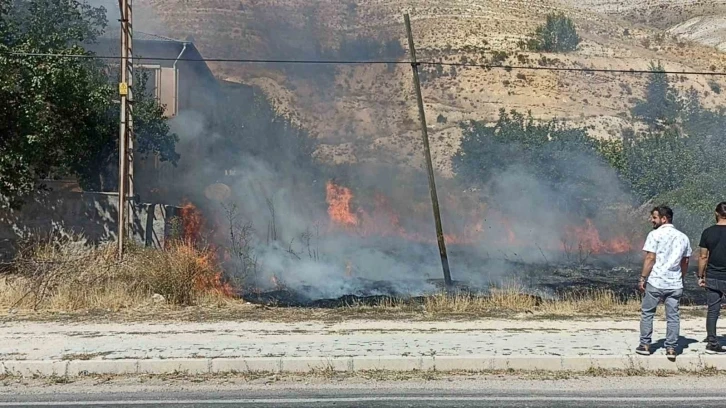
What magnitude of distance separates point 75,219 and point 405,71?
1737 inches

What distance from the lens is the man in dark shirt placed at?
7.85 metres

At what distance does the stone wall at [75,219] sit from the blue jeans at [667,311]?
10.4 m

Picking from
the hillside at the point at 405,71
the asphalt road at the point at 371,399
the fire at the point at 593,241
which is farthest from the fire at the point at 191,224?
the hillside at the point at 405,71

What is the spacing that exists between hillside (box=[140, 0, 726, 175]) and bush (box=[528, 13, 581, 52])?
132cm

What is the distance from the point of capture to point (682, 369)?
7.49 metres

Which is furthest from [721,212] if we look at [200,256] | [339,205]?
[339,205]

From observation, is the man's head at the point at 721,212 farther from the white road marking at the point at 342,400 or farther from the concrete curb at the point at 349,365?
the white road marking at the point at 342,400

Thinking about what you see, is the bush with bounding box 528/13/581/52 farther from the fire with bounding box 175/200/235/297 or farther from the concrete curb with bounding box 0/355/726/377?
the concrete curb with bounding box 0/355/726/377

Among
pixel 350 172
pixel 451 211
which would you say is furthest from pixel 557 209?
pixel 350 172

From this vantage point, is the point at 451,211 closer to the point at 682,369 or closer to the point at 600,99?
the point at 682,369

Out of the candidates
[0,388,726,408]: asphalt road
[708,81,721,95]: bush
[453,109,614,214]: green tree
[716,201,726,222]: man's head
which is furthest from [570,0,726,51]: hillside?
[0,388,726,408]: asphalt road

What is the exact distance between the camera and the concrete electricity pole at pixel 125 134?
546 inches

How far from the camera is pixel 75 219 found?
50.7ft

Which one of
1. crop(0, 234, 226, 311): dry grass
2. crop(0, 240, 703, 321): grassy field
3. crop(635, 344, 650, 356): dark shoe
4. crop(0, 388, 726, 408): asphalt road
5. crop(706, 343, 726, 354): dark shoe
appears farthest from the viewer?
crop(0, 234, 226, 311): dry grass
